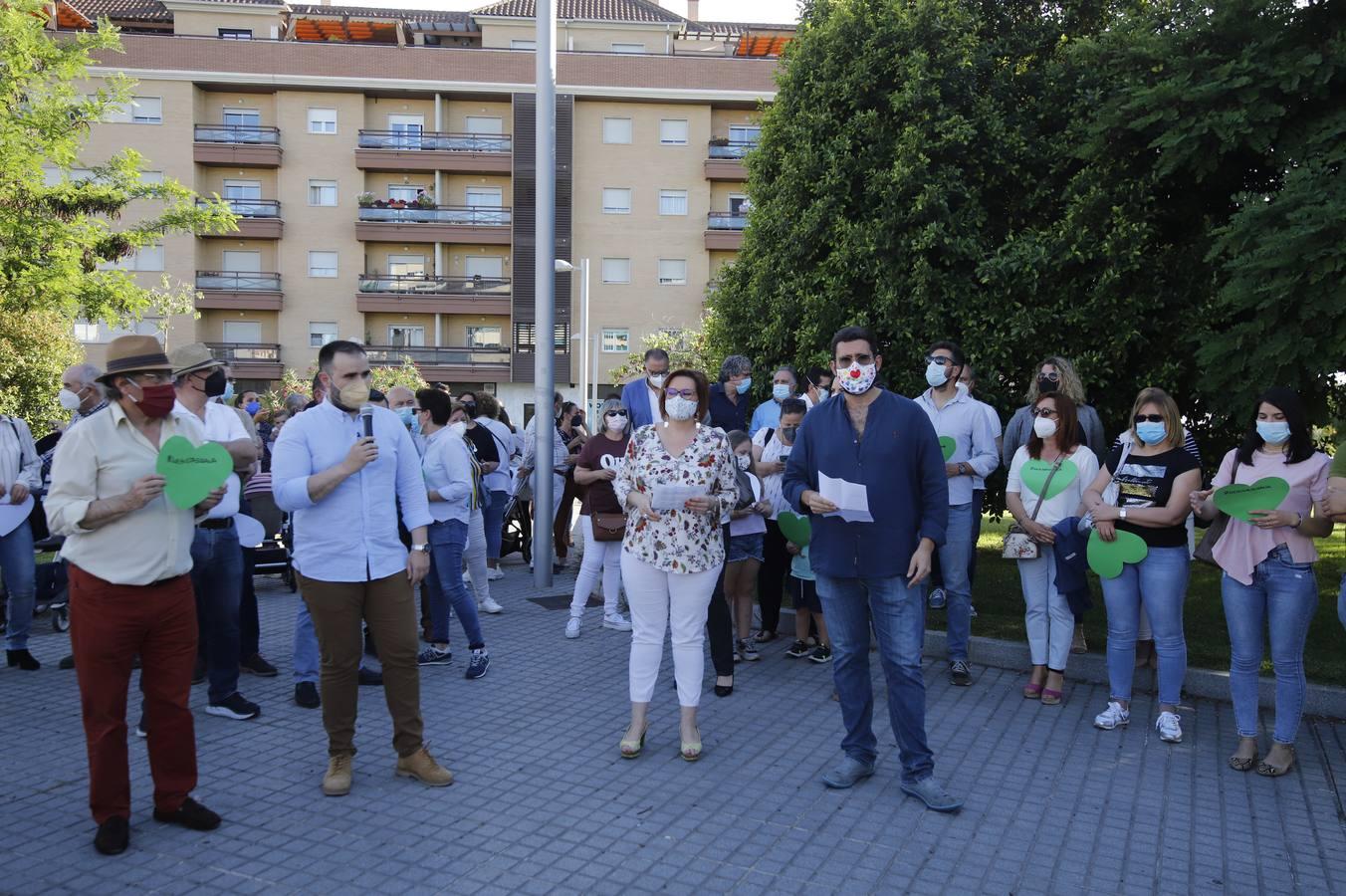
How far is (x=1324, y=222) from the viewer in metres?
7.31

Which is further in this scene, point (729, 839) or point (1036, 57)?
point (1036, 57)

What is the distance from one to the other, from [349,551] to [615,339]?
42.5 meters

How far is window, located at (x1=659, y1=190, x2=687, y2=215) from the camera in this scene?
4697 cm

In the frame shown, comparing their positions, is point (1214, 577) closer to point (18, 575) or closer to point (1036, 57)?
point (1036, 57)

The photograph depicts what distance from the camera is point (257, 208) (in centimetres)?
4559

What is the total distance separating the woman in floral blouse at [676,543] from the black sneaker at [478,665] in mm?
1960

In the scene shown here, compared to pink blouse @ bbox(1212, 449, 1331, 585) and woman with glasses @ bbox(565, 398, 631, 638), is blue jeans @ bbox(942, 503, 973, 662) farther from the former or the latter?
woman with glasses @ bbox(565, 398, 631, 638)

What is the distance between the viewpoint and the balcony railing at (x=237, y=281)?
45656 mm

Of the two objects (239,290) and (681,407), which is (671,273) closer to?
(239,290)

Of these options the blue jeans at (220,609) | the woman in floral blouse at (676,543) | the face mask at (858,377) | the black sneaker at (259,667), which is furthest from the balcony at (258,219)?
the face mask at (858,377)

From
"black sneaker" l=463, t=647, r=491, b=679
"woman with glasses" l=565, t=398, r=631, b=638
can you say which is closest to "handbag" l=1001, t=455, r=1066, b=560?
"woman with glasses" l=565, t=398, r=631, b=638

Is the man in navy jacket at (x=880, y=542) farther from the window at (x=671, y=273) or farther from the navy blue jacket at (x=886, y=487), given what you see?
the window at (x=671, y=273)

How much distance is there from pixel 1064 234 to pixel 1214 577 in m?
5.11

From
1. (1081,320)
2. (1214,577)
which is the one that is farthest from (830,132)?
(1214,577)
